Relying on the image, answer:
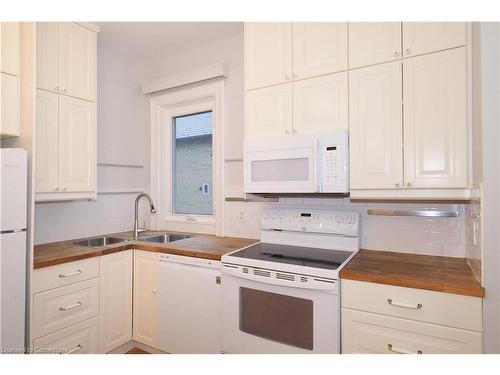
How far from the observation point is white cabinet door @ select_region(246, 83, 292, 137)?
7.02 ft

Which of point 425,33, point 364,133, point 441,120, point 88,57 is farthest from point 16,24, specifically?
point 441,120

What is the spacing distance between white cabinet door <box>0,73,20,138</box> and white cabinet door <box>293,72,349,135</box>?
1.82m

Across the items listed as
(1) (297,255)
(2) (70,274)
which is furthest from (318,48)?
(2) (70,274)

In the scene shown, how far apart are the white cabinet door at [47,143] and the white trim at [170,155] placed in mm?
1171

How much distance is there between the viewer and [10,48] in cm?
192

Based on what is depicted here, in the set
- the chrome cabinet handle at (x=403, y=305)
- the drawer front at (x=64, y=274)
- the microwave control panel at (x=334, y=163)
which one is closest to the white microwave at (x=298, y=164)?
the microwave control panel at (x=334, y=163)

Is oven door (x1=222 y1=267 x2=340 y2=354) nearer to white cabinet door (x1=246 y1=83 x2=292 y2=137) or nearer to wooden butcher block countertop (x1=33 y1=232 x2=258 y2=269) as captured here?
wooden butcher block countertop (x1=33 y1=232 x2=258 y2=269)

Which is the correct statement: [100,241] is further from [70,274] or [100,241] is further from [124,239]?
[70,274]

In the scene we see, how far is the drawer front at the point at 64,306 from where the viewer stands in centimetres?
189

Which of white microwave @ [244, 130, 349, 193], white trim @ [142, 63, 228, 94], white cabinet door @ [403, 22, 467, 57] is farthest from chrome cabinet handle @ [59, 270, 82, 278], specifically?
white cabinet door @ [403, 22, 467, 57]

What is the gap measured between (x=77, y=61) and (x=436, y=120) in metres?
2.56

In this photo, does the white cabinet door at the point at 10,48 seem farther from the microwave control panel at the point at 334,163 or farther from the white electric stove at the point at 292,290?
the microwave control panel at the point at 334,163

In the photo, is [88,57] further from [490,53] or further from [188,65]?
[490,53]

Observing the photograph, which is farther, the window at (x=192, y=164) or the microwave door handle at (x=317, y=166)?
the window at (x=192, y=164)
